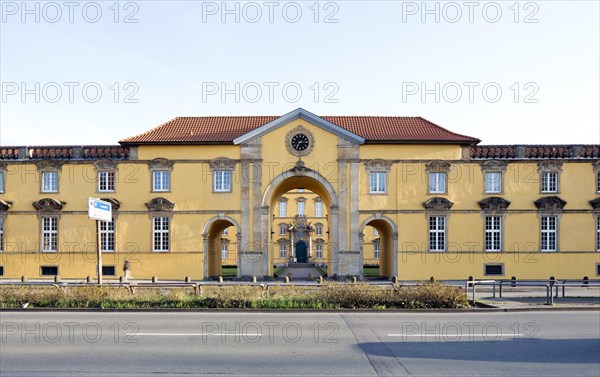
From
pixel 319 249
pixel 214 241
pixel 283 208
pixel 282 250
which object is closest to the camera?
pixel 214 241

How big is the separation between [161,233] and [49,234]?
7470mm

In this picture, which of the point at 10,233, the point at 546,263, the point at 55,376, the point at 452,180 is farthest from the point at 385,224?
the point at 55,376

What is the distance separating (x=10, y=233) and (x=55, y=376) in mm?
30913

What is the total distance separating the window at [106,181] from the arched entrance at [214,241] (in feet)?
22.5

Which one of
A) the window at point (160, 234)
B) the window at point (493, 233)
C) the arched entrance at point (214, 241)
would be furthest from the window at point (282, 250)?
the window at point (493, 233)

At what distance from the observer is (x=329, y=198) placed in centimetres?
3644

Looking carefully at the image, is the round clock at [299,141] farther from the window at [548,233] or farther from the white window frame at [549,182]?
the window at [548,233]

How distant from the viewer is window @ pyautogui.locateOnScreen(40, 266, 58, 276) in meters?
36.0

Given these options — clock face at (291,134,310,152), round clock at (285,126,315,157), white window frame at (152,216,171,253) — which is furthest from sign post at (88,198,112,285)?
clock face at (291,134,310,152)

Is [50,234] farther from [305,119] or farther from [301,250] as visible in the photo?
[301,250]

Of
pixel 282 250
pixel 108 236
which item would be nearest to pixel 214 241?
pixel 108 236

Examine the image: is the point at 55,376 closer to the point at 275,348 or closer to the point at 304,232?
the point at 275,348

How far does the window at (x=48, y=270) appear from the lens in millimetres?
35969

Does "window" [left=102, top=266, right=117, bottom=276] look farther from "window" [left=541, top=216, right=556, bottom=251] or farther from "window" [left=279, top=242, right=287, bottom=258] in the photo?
"window" [left=279, top=242, right=287, bottom=258]
